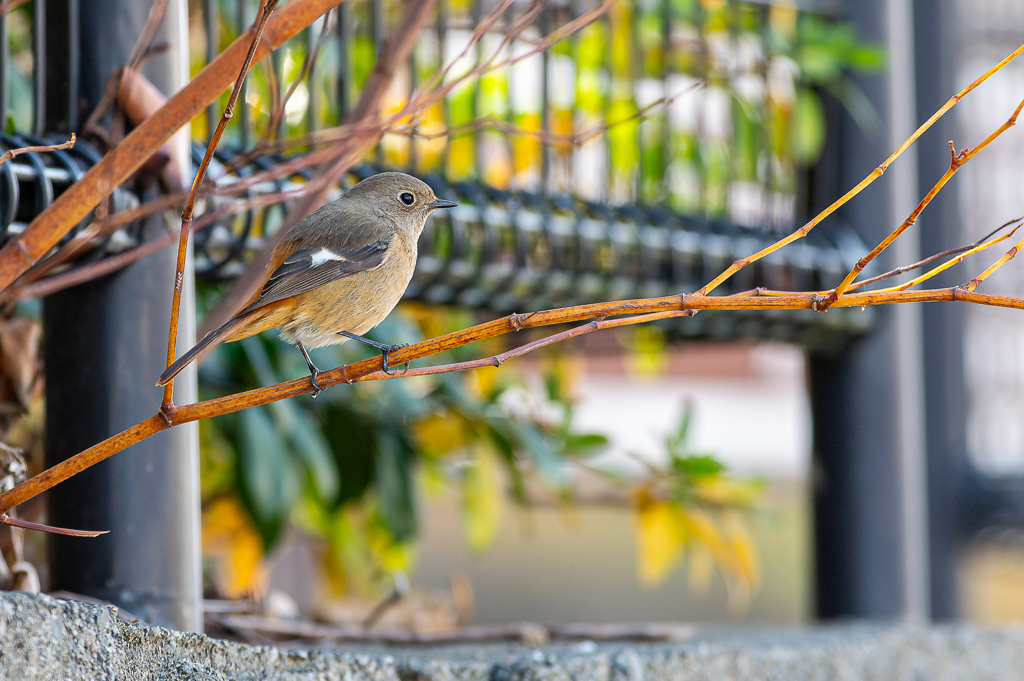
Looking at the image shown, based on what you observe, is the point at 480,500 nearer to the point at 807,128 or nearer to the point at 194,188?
the point at 807,128

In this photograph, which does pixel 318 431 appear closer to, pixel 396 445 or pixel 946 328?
pixel 396 445

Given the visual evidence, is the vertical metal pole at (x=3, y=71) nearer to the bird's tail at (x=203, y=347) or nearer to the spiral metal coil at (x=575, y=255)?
the spiral metal coil at (x=575, y=255)

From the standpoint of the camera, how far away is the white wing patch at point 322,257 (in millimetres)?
1458

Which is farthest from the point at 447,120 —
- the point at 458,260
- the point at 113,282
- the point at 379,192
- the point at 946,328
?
the point at 946,328

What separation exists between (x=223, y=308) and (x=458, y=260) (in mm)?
571

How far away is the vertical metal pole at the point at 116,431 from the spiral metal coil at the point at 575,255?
248mm

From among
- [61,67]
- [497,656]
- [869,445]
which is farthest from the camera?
[869,445]

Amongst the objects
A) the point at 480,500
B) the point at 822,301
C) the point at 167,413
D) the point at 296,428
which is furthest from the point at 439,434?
the point at 822,301

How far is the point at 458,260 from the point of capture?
204 centimetres

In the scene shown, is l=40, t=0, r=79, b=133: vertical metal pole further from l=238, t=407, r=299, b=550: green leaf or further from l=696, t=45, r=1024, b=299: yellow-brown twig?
l=696, t=45, r=1024, b=299: yellow-brown twig

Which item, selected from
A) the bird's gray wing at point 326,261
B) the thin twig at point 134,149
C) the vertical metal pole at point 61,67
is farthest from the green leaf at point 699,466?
the thin twig at point 134,149

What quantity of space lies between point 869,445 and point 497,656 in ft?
4.23

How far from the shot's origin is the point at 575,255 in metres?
2.21

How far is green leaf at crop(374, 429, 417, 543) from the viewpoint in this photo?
240cm
